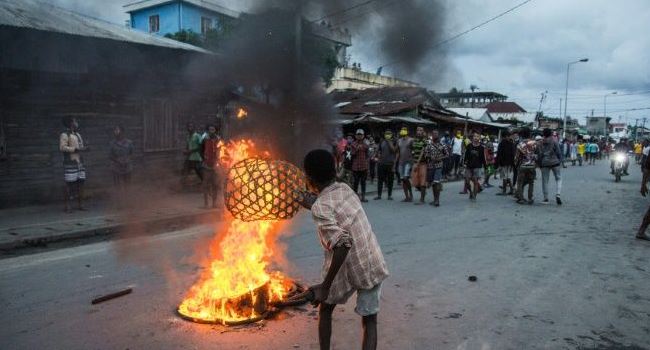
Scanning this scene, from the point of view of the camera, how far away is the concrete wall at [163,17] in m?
25.5

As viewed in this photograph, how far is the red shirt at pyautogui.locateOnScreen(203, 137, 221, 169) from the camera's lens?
9656 millimetres

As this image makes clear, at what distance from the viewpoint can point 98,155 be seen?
1091 cm

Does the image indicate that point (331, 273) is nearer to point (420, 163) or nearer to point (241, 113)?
point (420, 163)

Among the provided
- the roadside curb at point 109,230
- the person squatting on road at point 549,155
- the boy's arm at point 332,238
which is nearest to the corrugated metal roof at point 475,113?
the person squatting on road at point 549,155

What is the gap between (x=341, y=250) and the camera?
261cm

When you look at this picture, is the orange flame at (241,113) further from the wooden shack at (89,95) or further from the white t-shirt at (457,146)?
the white t-shirt at (457,146)

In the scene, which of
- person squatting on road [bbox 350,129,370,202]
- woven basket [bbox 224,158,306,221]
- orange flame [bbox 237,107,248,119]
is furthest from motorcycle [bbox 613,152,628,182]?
woven basket [bbox 224,158,306,221]

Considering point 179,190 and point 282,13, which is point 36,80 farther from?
point 282,13

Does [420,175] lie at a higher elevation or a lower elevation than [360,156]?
lower

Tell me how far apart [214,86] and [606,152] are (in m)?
41.7

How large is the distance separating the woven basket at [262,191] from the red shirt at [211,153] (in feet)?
20.4

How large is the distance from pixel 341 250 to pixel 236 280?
1.73 m

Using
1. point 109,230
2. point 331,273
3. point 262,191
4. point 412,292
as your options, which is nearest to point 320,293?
point 331,273

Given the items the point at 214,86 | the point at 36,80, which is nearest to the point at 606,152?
the point at 214,86
